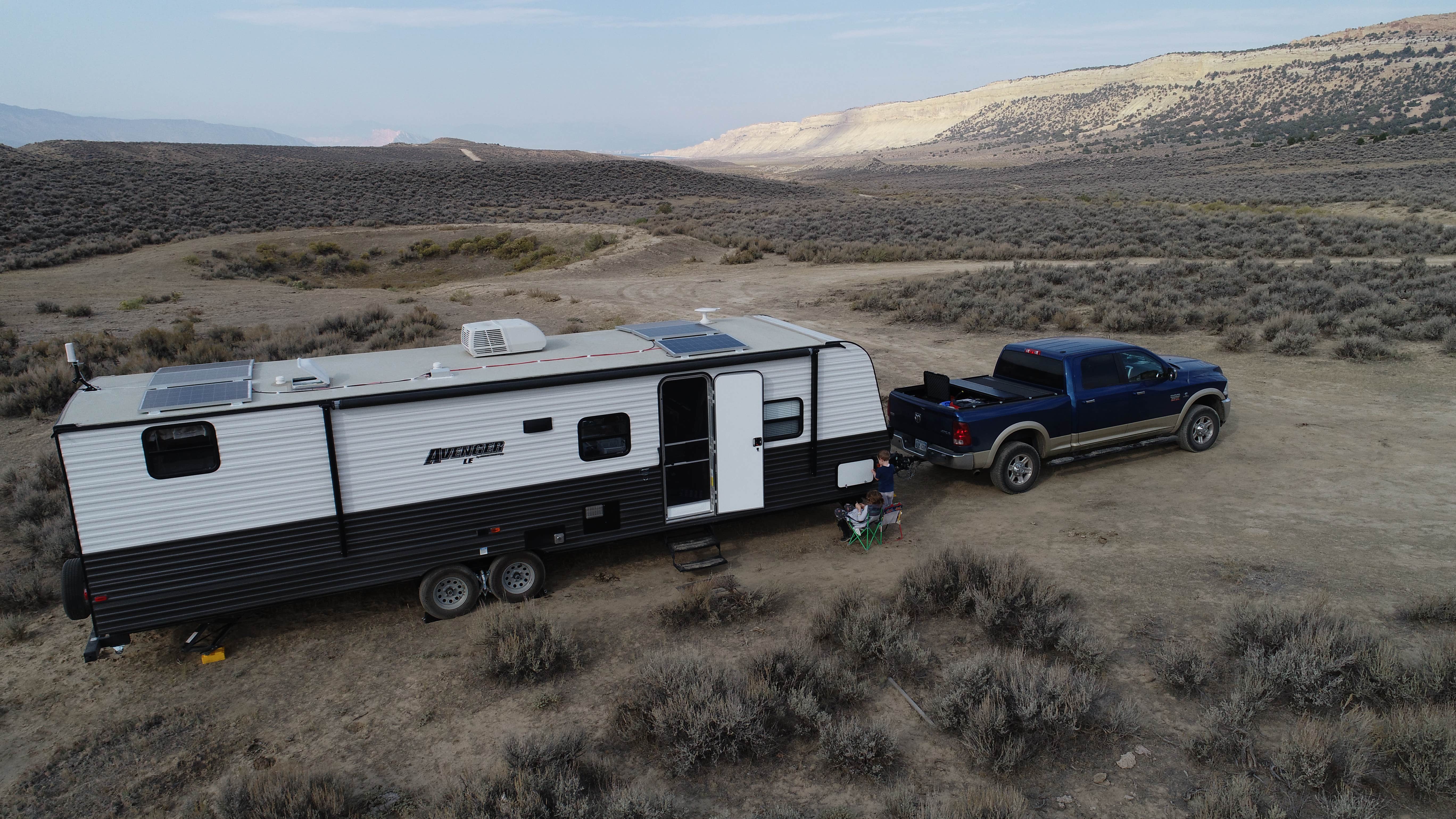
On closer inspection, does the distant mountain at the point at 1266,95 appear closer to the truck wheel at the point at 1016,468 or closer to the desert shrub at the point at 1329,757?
the truck wheel at the point at 1016,468

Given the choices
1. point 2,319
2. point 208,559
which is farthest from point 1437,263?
point 2,319

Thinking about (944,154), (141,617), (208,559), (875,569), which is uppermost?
(944,154)

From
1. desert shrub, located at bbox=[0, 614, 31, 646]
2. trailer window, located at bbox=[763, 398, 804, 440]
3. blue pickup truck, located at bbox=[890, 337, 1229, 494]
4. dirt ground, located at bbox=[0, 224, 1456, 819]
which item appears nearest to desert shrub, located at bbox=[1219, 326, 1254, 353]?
dirt ground, located at bbox=[0, 224, 1456, 819]

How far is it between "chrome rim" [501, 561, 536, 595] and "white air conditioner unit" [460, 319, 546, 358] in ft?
7.46

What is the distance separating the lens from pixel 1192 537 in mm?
9219

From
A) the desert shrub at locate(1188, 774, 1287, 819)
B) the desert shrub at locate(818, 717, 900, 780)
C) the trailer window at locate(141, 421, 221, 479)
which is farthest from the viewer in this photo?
the trailer window at locate(141, 421, 221, 479)

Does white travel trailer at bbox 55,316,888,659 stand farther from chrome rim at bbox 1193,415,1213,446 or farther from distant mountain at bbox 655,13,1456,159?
distant mountain at bbox 655,13,1456,159

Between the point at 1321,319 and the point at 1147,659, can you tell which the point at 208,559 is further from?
the point at 1321,319

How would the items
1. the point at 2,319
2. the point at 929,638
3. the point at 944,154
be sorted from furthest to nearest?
the point at 944,154
the point at 2,319
the point at 929,638

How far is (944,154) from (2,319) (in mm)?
162685

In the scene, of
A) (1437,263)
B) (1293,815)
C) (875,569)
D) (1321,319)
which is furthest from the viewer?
(1437,263)

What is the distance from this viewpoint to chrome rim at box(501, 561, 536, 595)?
8141 millimetres

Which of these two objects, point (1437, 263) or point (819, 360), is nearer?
point (819, 360)

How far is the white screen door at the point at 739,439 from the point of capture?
8.60 metres
